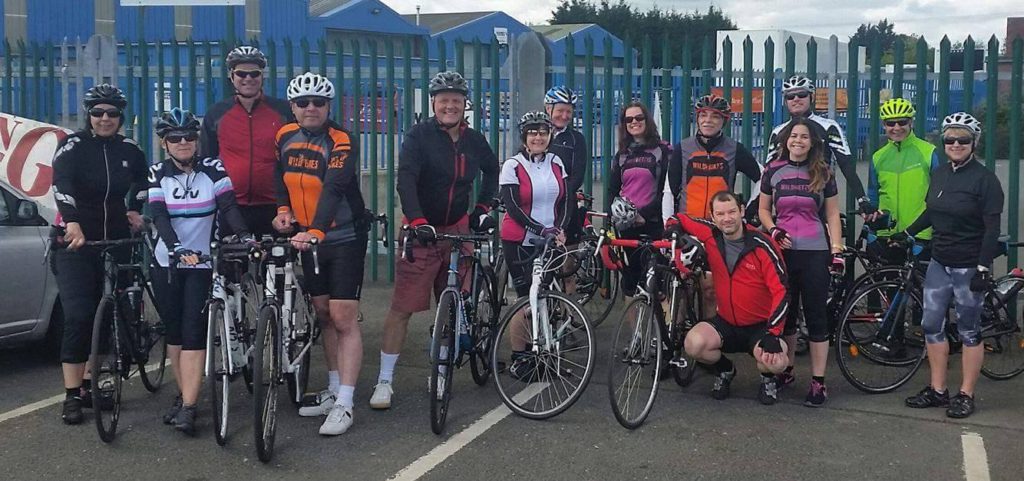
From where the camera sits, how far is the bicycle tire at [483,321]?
670 cm

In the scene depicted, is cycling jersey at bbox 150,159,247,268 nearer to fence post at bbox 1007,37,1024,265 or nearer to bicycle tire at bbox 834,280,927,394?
bicycle tire at bbox 834,280,927,394

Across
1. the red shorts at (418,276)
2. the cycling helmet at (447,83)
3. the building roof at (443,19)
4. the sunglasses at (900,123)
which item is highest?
the building roof at (443,19)

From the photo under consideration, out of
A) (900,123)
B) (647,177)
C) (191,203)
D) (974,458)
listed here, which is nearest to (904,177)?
(900,123)

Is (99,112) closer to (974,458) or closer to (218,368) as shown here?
(218,368)

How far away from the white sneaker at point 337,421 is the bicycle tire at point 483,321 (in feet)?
2.96

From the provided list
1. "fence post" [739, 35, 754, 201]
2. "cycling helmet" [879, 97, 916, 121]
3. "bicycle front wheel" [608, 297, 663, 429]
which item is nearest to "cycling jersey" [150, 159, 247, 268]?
"bicycle front wheel" [608, 297, 663, 429]

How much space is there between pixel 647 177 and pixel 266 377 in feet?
10.3

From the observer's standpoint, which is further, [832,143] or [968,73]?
[968,73]

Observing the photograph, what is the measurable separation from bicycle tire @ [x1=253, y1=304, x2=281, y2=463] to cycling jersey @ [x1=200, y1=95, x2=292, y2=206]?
119 cm

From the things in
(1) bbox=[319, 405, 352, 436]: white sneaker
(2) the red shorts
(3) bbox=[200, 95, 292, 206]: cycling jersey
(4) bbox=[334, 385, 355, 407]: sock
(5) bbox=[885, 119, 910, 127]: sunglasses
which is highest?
(5) bbox=[885, 119, 910, 127]: sunglasses

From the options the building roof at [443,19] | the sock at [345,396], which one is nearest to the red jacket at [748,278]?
the sock at [345,396]

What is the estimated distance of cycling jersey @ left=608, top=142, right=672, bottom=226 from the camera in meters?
7.66

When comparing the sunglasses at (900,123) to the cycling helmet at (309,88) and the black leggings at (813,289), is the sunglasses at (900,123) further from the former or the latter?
the cycling helmet at (309,88)

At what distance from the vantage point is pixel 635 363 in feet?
20.1
